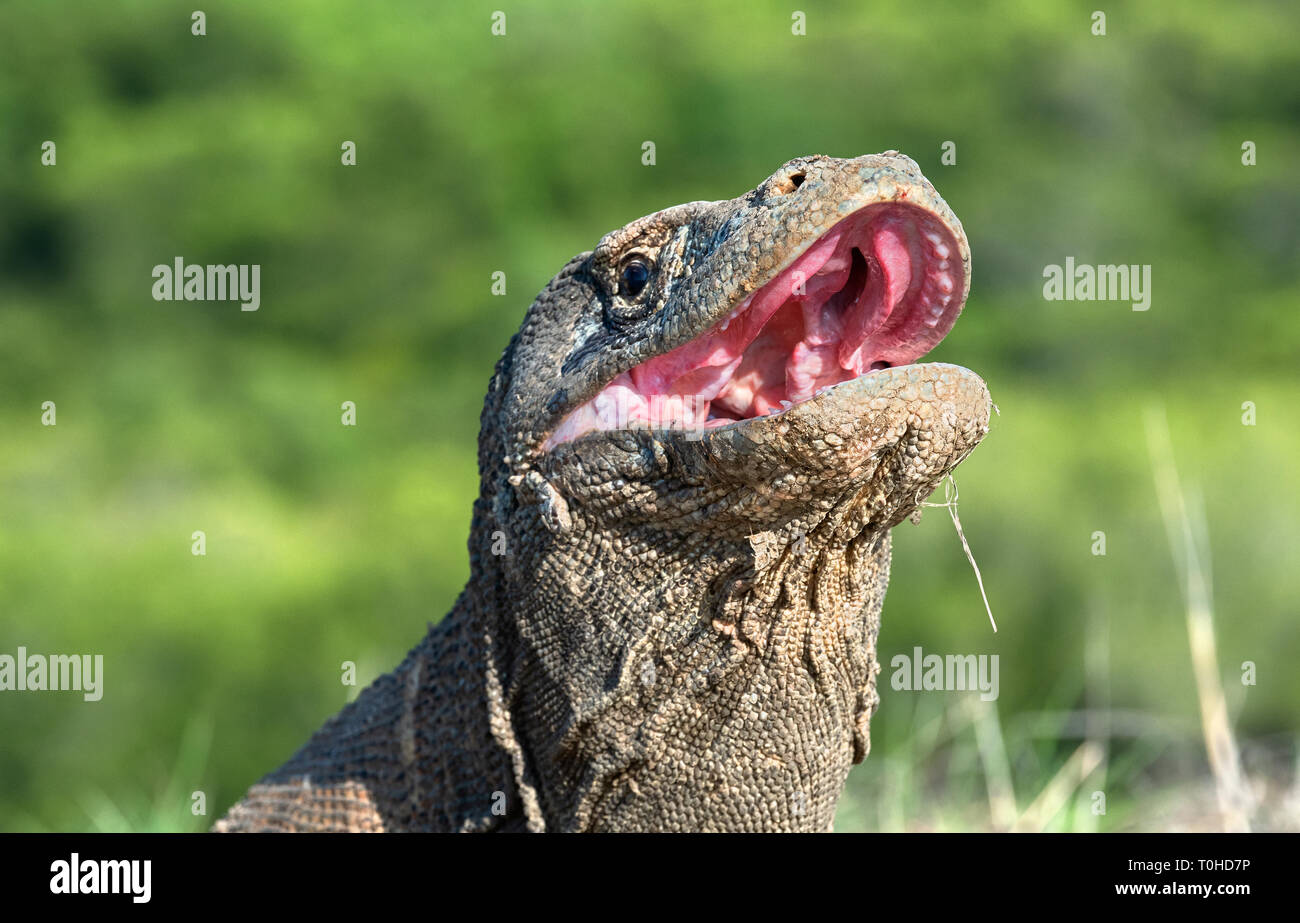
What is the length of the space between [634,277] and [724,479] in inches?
19.1

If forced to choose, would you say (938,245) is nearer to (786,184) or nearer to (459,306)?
(786,184)

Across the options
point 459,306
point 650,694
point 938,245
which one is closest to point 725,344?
point 938,245

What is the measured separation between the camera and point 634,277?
8.11ft

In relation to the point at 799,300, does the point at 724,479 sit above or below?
below

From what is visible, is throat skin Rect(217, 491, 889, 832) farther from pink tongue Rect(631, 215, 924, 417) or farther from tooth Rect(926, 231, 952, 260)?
tooth Rect(926, 231, 952, 260)

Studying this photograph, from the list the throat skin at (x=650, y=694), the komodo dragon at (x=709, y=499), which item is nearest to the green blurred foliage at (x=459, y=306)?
the throat skin at (x=650, y=694)

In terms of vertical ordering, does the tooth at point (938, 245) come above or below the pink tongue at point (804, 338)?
above

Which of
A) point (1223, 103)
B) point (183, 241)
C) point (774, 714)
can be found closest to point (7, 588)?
point (183, 241)

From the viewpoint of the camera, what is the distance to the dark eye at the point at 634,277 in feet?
8.06

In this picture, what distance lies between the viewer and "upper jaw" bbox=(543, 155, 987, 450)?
2102 mm

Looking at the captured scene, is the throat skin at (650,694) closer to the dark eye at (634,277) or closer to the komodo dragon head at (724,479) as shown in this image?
the komodo dragon head at (724,479)

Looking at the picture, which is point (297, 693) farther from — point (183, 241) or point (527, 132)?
point (527, 132)

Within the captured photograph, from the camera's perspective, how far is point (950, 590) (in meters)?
8.73

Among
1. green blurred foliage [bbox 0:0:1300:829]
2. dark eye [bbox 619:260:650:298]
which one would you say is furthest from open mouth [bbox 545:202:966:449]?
green blurred foliage [bbox 0:0:1300:829]
